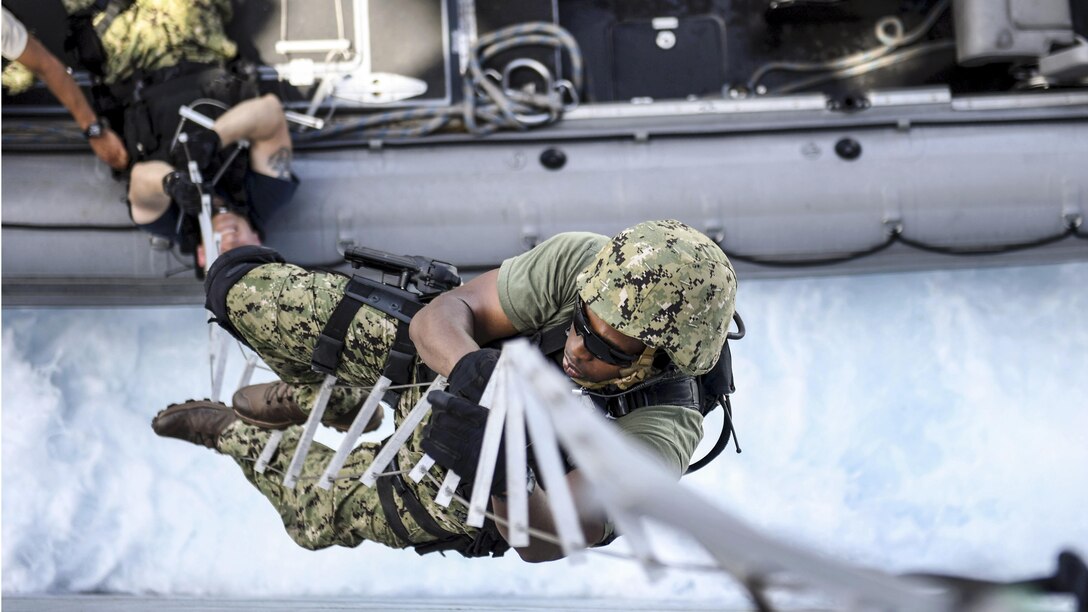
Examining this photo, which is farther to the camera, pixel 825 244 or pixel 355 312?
pixel 825 244

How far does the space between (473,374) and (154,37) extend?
2.14 m

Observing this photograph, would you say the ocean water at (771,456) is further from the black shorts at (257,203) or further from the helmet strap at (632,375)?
the helmet strap at (632,375)

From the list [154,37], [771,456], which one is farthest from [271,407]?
[771,456]

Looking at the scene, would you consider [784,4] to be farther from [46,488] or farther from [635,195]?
[46,488]

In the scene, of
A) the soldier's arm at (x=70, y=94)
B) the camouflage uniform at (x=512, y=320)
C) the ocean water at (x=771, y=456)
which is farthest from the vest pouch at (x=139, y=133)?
the camouflage uniform at (x=512, y=320)

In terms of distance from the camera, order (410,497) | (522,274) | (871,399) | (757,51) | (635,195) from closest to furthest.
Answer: (522,274) → (410,497) → (635,195) → (871,399) → (757,51)

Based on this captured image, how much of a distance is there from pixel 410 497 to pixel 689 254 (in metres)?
0.70

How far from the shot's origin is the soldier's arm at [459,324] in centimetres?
183

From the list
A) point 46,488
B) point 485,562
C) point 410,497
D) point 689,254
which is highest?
point 689,254

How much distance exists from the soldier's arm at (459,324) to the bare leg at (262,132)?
1.38m

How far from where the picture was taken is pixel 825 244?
3.48m

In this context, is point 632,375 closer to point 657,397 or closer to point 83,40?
point 657,397

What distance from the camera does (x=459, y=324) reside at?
1.91 m

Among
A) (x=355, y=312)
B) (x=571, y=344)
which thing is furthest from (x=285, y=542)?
(x=571, y=344)
